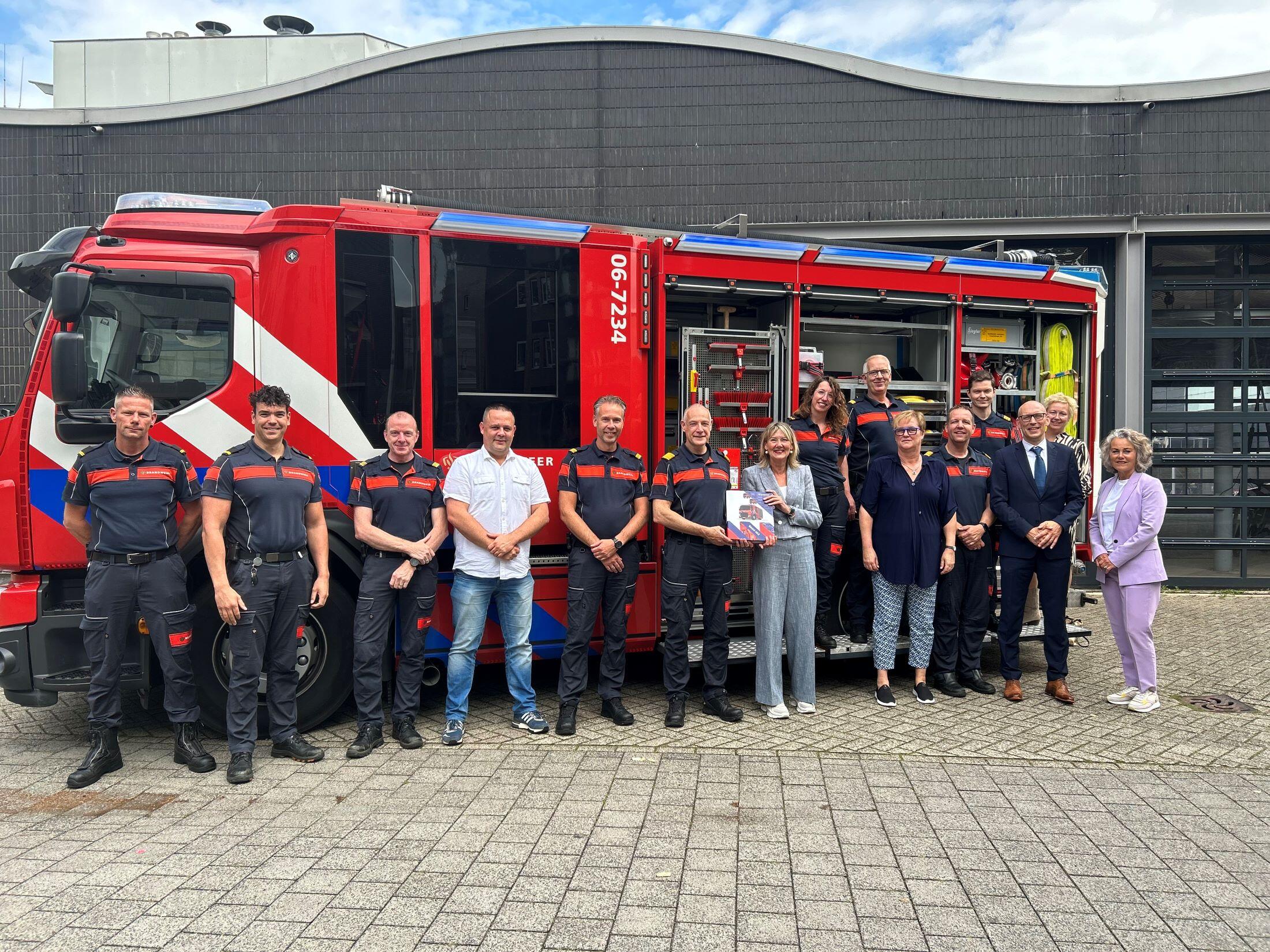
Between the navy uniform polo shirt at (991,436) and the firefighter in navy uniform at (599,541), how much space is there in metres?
2.64

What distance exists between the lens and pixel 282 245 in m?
4.79

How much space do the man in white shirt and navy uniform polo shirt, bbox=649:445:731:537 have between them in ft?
2.39

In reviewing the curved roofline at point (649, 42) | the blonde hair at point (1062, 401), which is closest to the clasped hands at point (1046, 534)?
the blonde hair at point (1062, 401)

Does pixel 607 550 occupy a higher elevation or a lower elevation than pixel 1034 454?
lower

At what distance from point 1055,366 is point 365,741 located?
18.5 feet

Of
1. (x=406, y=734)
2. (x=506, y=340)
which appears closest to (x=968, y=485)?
(x=506, y=340)

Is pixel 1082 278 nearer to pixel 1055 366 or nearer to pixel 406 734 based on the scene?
pixel 1055 366

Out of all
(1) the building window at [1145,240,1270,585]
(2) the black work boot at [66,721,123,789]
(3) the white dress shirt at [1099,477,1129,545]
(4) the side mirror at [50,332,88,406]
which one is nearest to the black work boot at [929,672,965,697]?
(3) the white dress shirt at [1099,477,1129,545]

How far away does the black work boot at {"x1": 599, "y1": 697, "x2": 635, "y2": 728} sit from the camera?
16.6 feet

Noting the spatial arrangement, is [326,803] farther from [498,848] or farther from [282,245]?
[282,245]

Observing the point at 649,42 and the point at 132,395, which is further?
the point at 649,42

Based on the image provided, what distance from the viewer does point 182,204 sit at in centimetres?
499

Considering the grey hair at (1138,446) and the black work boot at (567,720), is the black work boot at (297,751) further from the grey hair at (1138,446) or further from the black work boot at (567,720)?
the grey hair at (1138,446)

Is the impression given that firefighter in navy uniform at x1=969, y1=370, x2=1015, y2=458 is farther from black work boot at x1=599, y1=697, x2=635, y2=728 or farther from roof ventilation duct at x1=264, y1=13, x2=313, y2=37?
roof ventilation duct at x1=264, y1=13, x2=313, y2=37
